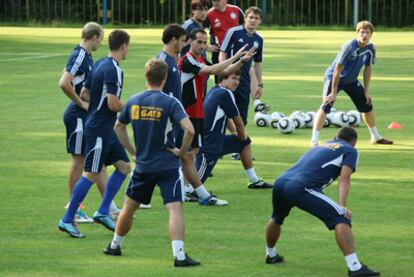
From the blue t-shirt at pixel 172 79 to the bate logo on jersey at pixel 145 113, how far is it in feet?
7.66

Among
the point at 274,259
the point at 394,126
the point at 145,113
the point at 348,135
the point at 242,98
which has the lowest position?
the point at 394,126

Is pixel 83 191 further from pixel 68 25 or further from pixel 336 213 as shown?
pixel 68 25

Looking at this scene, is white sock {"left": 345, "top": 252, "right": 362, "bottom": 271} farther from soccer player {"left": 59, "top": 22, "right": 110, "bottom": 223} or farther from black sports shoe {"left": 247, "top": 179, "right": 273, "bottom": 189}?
black sports shoe {"left": 247, "top": 179, "right": 273, "bottom": 189}

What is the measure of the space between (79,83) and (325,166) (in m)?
3.31

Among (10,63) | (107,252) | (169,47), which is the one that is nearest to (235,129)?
(169,47)

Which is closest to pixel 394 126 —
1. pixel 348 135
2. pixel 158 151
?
pixel 348 135

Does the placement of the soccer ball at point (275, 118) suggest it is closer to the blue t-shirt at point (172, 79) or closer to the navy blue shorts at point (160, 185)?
the blue t-shirt at point (172, 79)

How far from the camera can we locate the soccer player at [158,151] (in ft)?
31.9

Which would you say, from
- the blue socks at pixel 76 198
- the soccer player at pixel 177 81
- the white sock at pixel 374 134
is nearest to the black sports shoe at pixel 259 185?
the soccer player at pixel 177 81

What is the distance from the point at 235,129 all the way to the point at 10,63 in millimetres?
19245

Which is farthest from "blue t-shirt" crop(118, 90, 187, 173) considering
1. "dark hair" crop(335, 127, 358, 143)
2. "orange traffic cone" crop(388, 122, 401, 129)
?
"orange traffic cone" crop(388, 122, 401, 129)

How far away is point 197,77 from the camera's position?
13.2 metres

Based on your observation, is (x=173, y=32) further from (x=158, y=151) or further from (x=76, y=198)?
(x=158, y=151)

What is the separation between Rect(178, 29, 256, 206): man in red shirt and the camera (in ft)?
42.1
